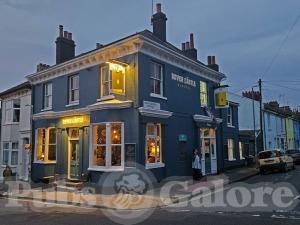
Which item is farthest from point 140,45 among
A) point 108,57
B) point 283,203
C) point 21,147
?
point 21,147

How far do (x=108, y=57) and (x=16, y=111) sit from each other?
12180 mm

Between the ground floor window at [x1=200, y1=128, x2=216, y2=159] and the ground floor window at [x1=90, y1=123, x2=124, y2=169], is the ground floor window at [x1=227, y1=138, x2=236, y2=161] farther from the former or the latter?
the ground floor window at [x1=90, y1=123, x2=124, y2=169]

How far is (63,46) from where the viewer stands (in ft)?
71.3

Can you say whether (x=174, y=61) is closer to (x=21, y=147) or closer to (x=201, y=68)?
(x=201, y=68)

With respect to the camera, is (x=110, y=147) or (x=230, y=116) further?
(x=230, y=116)

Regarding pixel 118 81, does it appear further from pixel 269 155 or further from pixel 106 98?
pixel 269 155

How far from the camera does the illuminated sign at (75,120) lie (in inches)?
692

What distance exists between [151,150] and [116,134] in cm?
199

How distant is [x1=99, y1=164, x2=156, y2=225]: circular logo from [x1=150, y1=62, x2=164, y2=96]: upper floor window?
4.31m

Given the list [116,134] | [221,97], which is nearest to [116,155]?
[116,134]

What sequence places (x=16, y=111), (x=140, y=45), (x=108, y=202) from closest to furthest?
(x=108, y=202), (x=140, y=45), (x=16, y=111)

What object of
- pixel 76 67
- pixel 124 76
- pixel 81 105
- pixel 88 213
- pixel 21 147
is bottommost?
pixel 88 213

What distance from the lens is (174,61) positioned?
59.4 feet

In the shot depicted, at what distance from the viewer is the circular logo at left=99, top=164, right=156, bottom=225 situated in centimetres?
1086
